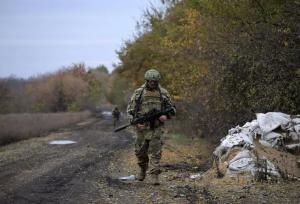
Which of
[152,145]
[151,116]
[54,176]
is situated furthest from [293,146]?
[54,176]

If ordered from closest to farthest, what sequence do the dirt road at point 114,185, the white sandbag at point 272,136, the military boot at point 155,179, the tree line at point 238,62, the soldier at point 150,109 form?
the dirt road at point 114,185
the military boot at point 155,179
the soldier at point 150,109
the white sandbag at point 272,136
the tree line at point 238,62

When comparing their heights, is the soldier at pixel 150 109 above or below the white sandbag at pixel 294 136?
above

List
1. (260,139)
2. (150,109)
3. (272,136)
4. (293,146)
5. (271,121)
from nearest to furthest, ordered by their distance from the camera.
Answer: (150,109) < (293,146) < (272,136) < (260,139) < (271,121)

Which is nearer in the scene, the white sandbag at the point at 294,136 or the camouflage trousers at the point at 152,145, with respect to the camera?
the camouflage trousers at the point at 152,145

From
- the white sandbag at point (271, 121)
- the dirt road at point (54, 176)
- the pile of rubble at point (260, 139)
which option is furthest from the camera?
the white sandbag at point (271, 121)

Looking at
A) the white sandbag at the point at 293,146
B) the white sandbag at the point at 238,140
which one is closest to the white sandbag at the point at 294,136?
the white sandbag at the point at 293,146

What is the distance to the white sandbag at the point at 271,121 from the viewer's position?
1197 centimetres

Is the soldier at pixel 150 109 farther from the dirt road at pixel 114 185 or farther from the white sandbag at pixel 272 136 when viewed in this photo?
the white sandbag at pixel 272 136

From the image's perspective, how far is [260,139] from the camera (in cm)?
1201

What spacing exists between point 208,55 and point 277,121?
6.76 meters

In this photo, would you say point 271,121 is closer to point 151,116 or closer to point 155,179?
point 151,116

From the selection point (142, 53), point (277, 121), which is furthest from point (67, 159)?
point (142, 53)

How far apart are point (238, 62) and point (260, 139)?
457 centimetres

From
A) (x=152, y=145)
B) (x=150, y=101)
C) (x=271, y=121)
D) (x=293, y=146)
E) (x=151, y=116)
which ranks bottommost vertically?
(x=293, y=146)
